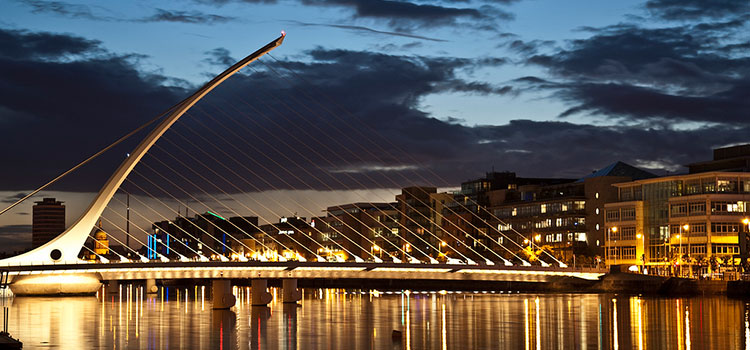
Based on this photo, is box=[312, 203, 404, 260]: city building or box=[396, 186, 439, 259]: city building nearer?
box=[396, 186, 439, 259]: city building

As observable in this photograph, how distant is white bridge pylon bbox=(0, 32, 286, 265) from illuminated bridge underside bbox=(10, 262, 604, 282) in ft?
9.20

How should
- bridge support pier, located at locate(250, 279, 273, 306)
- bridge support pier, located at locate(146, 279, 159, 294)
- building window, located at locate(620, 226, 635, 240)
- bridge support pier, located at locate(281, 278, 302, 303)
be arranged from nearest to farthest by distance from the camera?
bridge support pier, located at locate(250, 279, 273, 306), bridge support pier, located at locate(281, 278, 302, 303), building window, located at locate(620, 226, 635, 240), bridge support pier, located at locate(146, 279, 159, 294)

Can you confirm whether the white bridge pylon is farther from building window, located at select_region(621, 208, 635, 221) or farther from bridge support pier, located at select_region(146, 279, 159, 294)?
building window, located at select_region(621, 208, 635, 221)

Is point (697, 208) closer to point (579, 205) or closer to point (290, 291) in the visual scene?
point (579, 205)

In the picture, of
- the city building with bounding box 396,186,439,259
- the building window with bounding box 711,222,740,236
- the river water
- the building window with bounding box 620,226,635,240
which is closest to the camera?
the river water

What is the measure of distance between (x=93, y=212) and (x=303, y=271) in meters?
18.2

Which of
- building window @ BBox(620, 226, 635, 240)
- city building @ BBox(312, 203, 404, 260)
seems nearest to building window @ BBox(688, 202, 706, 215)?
building window @ BBox(620, 226, 635, 240)

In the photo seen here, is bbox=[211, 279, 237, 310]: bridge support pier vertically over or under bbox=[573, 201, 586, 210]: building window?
under

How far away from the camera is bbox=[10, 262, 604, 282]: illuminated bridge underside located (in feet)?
234

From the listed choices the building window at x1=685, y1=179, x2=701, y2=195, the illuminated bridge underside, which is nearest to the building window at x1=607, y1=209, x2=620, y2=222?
the building window at x1=685, y1=179, x2=701, y2=195

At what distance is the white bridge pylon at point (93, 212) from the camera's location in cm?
7438

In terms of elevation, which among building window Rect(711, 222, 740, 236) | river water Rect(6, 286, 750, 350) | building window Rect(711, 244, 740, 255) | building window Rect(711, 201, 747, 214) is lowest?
river water Rect(6, 286, 750, 350)

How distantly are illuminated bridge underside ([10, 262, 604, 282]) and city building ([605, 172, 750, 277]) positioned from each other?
26425mm

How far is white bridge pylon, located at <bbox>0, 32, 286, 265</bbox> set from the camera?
7438 centimetres
